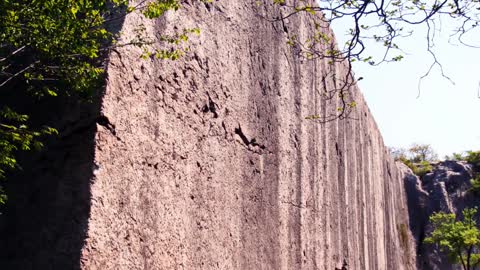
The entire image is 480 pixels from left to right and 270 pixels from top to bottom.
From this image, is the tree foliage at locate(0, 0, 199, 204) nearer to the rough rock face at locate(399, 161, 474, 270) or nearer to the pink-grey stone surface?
the pink-grey stone surface

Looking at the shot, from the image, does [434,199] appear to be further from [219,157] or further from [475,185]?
[219,157]

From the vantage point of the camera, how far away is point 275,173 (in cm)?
438

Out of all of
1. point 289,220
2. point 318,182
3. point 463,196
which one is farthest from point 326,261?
point 463,196

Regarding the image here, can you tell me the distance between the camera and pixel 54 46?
2.38 m

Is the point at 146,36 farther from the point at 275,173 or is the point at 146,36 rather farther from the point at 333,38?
the point at 333,38

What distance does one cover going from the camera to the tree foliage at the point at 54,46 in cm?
230

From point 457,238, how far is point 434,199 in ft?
6.66

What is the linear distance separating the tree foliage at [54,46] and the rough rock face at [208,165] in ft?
0.33

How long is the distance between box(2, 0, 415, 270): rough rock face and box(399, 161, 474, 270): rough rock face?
8805 millimetres

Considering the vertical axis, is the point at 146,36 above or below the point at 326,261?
above

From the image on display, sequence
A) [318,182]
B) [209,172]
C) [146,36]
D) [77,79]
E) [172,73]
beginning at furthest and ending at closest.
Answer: [318,182], [209,172], [172,73], [146,36], [77,79]

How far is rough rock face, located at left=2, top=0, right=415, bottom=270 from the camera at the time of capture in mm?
2564

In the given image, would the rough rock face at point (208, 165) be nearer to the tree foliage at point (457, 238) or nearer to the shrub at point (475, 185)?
the tree foliage at point (457, 238)

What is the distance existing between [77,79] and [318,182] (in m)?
3.25
